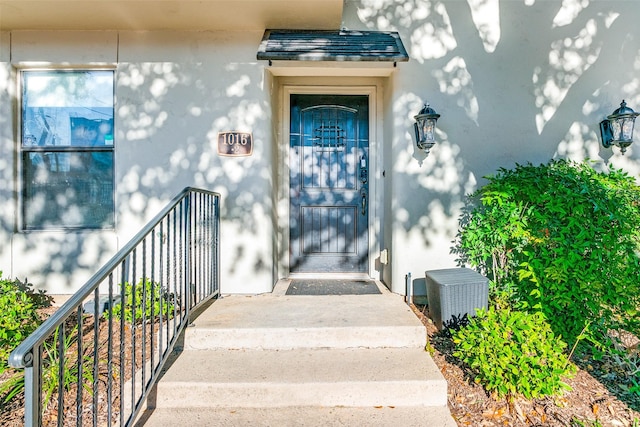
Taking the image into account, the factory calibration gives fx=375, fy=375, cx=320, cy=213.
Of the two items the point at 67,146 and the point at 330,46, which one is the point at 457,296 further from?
the point at 67,146

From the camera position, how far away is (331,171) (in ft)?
13.4

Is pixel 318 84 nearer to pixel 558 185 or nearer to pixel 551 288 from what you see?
pixel 558 185

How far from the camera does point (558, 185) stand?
2998 millimetres

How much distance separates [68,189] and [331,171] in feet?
8.47

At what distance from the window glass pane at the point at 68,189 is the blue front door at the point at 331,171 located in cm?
182

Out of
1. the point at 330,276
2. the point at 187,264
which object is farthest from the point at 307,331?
the point at 330,276

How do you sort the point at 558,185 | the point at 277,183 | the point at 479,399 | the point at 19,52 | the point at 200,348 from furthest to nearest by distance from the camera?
the point at 277,183 < the point at 19,52 < the point at 558,185 < the point at 200,348 < the point at 479,399

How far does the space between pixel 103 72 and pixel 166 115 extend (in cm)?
74

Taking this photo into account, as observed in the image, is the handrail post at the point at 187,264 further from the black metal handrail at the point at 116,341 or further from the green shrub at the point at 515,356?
the green shrub at the point at 515,356

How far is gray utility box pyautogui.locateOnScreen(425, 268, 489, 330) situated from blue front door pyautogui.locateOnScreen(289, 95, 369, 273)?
4.14 feet

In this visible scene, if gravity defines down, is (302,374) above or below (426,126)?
below

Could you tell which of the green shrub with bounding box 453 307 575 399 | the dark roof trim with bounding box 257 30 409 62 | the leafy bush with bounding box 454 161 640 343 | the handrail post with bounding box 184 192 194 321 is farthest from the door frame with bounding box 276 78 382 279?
the green shrub with bounding box 453 307 575 399

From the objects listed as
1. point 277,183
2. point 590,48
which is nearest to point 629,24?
point 590,48

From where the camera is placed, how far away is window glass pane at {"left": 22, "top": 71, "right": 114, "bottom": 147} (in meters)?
3.56
